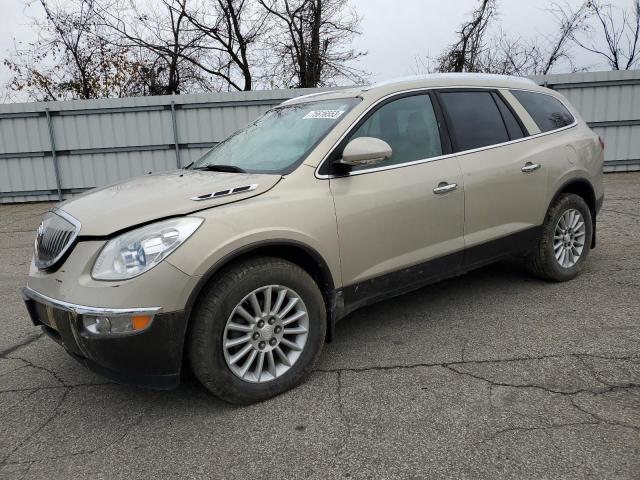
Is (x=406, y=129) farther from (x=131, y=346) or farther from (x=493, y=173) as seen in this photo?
(x=131, y=346)

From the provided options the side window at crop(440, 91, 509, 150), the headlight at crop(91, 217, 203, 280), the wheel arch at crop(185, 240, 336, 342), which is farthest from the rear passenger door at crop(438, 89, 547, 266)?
the headlight at crop(91, 217, 203, 280)

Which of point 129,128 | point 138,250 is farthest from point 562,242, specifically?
point 129,128

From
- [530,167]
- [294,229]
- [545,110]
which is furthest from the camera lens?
[545,110]

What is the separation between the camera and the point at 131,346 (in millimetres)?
2389

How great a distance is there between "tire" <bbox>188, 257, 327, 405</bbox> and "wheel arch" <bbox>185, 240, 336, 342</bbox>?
0.05m

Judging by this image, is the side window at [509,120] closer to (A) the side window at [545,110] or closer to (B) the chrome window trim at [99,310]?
(A) the side window at [545,110]

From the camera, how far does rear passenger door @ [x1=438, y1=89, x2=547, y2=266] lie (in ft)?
12.1

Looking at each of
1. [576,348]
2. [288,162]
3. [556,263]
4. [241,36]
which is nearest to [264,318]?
[288,162]

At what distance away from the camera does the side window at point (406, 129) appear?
3332 mm

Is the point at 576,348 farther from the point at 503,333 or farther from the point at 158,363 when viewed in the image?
the point at 158,363

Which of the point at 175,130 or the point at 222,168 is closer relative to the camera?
the point at 222,168

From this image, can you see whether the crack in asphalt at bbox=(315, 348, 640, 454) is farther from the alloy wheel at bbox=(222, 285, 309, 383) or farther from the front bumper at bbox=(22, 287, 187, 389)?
the front bumper at bbox=(22, 287, 187, 389)

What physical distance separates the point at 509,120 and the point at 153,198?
2.93m

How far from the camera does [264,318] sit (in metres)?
2.73
